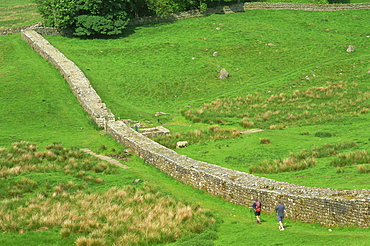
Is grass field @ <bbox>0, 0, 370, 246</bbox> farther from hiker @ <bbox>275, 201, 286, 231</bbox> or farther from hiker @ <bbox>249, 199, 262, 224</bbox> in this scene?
hiker @ <bbox>249, 199, 262, 224</bbox>

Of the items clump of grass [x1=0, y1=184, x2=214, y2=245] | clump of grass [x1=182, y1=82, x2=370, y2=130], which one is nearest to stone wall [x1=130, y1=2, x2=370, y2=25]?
clump of grass [x1=182, y1=82, x2=370, y2=130]

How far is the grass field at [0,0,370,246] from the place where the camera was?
23453mm

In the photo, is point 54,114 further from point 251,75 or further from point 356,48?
point 356,48

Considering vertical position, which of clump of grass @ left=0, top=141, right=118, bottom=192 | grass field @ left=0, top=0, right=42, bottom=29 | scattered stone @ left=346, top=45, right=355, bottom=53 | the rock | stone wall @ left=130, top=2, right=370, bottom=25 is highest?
grass field @ left=0, top=0, right=42, bottom=29

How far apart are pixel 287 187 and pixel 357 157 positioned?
7.64 m

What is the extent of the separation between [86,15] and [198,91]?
26.0 meters

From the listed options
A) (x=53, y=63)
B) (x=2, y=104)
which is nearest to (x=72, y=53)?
(x=53, y=63)

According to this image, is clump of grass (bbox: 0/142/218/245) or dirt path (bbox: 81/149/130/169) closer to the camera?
clump of grass (bbox: 0/142/218/245)

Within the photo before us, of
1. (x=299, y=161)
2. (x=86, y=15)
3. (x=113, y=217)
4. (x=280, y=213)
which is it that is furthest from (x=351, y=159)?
(x=86, y=15)

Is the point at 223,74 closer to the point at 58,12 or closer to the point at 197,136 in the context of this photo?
the point at 197,136

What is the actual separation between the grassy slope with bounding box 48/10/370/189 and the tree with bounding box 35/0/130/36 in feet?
6.71

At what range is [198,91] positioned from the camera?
59.5m

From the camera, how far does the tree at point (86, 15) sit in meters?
73.1

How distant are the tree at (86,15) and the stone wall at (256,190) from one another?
36.9 metres
